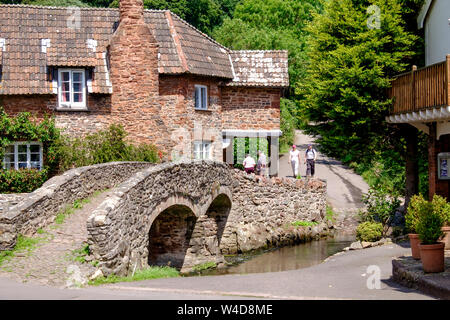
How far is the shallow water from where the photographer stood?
2692 centimetres

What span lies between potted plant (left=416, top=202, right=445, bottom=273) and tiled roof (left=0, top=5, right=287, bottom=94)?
17878 millimetres

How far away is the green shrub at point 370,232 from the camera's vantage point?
27.3m

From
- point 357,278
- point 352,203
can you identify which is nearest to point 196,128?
point 352,203

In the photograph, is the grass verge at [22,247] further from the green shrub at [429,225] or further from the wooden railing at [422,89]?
the wooden railing at [422,89]

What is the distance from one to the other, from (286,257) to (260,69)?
34.7 feet

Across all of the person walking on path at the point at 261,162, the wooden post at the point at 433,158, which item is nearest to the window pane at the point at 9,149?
the person walking on path at the point at 261,162

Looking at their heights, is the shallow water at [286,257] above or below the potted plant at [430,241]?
below

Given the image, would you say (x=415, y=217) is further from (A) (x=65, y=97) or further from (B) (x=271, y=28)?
(B) (x=271, y=28)

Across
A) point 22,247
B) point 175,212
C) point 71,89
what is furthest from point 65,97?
point 22,247

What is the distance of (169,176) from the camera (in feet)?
76.2

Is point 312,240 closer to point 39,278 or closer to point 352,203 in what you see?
point 352,203

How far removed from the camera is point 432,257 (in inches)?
634

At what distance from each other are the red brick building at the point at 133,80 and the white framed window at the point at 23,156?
0.13ft

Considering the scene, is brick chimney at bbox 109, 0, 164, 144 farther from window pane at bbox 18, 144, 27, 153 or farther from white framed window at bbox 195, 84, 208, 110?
window pane at bbox 18, 144, 27, 153
